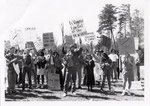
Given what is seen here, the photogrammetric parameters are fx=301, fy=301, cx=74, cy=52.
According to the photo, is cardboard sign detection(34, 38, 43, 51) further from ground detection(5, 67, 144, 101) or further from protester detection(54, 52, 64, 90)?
ground detection(5, 67, 144, 101)

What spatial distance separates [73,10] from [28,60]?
0.71 meters

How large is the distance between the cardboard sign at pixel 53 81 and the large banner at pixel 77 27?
0.47 m

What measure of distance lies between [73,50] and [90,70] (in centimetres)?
27

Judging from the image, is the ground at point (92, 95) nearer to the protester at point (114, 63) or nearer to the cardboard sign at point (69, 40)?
the protester at point (114, 63)

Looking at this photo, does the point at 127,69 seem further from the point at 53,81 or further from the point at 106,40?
the point at 53,81

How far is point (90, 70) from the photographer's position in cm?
314

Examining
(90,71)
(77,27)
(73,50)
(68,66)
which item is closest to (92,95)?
(90,71)

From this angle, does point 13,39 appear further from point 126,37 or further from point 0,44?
point 126,37

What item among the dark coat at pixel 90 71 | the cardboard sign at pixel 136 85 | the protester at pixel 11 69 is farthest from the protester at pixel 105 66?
the protester at pixel 11 69

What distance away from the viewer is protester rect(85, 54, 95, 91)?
3135 mm

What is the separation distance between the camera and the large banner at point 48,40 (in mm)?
3107

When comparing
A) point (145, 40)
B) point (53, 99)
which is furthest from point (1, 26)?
point (145, 40)

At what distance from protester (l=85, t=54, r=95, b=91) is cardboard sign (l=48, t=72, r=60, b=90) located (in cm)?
32

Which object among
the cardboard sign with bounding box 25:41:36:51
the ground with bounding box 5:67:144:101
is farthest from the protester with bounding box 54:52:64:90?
the cardboard sign with bounding box 25:41:36:51
